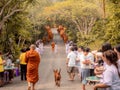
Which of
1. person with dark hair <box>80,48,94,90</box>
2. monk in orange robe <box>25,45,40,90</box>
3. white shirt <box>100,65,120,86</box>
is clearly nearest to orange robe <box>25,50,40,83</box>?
monk in orange robe <box>25,45,40,90</box>

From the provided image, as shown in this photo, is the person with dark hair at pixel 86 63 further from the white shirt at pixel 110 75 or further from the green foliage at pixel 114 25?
the white shirt at pixel 110 75

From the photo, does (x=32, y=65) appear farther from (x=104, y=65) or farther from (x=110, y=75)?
(x=110, y=75)

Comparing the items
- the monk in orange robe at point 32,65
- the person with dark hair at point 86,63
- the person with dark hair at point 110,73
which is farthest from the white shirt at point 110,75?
the monk in orange robe at point 32,65

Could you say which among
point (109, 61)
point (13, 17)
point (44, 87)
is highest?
point (13, 17)

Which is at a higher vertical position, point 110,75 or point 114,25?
point 114,25

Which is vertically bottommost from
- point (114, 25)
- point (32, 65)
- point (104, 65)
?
point (32, 65)

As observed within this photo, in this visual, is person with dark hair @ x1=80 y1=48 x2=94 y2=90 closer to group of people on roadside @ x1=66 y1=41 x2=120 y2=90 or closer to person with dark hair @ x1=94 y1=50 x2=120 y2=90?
group of people on roadside @ x1=66 y1=41 x2=120 y2=90

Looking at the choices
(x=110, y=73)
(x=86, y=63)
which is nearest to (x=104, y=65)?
(x=110, y=73)

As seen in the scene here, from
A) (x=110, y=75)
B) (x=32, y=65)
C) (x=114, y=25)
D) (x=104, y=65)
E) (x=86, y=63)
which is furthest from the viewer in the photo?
(x=114, y=25)

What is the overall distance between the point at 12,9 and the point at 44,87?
31.1ft

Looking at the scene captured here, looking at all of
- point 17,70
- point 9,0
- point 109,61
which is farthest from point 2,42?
point 109,61

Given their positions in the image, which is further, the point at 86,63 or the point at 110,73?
the point at 86,63

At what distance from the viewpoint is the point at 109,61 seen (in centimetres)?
674

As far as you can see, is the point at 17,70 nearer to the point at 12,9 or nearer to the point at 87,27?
the point at 12,9
